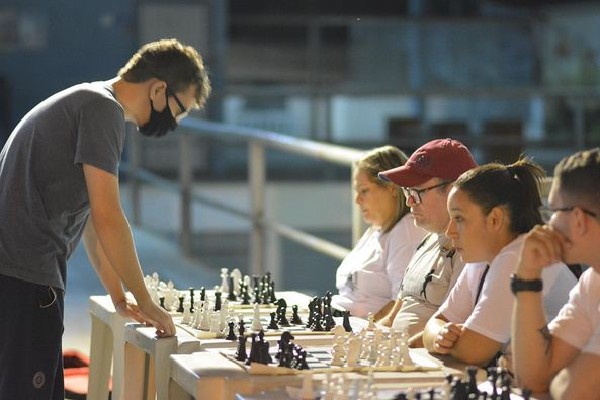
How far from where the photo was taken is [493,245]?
3164 mm

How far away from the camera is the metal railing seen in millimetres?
5809

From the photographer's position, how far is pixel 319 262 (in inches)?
483

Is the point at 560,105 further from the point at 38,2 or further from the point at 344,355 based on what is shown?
→ the point at 344,355

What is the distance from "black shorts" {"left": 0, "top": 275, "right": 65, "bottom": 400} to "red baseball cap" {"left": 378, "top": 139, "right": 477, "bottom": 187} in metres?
0.94

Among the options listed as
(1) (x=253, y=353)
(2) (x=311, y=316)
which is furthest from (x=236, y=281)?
(1) (x=253, y=353)

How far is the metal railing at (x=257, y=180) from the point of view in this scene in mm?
5809

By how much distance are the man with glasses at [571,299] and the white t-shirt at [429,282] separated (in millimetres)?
828

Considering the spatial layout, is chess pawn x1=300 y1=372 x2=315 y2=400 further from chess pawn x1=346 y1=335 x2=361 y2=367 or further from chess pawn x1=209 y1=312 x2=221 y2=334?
chess pawn x1=209 y1=312 x2=221 y2=334

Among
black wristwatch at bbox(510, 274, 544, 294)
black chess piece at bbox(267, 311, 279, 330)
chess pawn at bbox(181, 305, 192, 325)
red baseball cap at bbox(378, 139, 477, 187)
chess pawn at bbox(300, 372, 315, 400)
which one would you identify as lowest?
chess pawn at bbox(181, 305, 192, 325)

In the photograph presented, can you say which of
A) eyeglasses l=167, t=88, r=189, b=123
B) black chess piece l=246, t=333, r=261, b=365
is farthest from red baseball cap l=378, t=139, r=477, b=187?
→ black chess piece l=246, t=333, r=261, b=365

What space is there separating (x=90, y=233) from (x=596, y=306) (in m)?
1.71

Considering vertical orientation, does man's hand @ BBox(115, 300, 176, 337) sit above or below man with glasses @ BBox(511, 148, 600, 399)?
below

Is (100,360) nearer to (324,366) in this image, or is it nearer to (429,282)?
(429,282)

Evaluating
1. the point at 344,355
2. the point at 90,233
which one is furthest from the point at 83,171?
the point at 344,355
